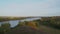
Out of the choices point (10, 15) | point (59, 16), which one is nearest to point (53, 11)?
point (59, 16)

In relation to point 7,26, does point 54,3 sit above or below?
above

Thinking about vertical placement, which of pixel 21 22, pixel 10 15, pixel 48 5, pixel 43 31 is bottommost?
pixel 43 31

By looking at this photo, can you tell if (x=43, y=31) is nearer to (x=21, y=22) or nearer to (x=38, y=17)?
(x=38, y=17)

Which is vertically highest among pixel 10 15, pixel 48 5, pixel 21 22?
pixel 48 5

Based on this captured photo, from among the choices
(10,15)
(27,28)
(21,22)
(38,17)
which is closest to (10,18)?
(10,15)

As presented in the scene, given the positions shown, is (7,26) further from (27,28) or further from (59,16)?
(59,16)

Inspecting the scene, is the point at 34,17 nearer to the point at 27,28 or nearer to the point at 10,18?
the point at 27,28

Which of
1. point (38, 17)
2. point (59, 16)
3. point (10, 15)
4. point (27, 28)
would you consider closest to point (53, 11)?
point (59, 16)

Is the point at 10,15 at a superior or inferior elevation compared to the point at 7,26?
superior
